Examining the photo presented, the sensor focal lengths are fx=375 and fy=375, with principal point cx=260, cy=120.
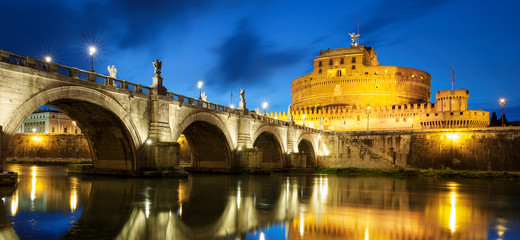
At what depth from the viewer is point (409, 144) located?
55625 mm

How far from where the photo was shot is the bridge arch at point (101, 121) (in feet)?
67.2

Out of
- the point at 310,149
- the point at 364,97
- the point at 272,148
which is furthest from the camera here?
the point at 364,97

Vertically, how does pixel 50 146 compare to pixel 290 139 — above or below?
below

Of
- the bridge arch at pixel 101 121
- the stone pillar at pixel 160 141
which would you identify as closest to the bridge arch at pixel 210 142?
the stone pillar at pixel 160 141

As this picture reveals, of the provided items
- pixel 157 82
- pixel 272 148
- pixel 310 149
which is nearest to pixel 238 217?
pixel 157 82

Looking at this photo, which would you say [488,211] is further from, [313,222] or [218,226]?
[218,226]

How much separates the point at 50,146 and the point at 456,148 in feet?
193

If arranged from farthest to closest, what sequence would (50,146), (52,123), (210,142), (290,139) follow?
(52,123), (50,146), (290,139), (210,142)

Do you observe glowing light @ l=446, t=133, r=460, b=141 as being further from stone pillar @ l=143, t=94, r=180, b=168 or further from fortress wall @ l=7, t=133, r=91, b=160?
fortress wall @ l=7, t=133, r=91, b=160

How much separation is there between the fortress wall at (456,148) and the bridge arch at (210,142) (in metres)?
29.0

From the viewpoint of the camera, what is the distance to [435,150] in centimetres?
5266

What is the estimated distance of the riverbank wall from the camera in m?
48.0

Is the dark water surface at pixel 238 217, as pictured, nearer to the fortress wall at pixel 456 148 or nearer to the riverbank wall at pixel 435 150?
the riverbank wall at pixel 435 150

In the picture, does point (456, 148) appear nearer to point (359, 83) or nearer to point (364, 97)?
point (364, 97)
